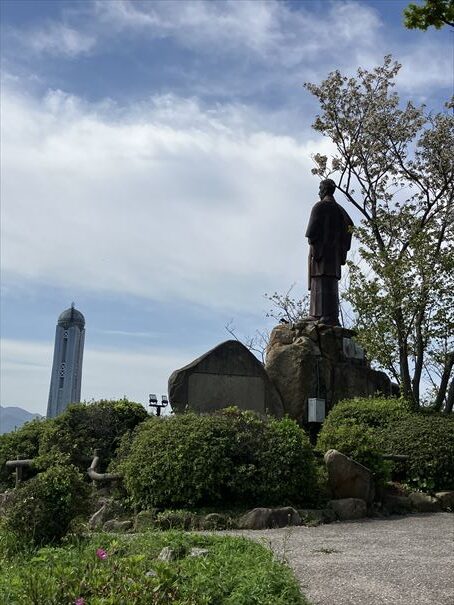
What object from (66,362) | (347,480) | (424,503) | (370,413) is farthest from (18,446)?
(66,362)

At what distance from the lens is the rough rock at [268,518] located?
721cm

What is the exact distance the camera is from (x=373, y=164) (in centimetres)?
1972

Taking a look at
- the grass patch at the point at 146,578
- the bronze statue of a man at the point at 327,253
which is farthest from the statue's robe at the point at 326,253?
the grass patch at the point at 146,578

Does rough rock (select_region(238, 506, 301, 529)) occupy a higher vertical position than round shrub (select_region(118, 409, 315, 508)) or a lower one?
lower

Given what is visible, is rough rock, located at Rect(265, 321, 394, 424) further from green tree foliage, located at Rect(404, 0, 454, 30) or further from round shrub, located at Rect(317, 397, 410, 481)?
green tree foliage, located at Rect(404, 0, 454, 30)

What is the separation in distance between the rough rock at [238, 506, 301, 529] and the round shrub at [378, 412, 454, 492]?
126 inches

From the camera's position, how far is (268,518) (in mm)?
7238

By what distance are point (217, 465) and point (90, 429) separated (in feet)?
11.6

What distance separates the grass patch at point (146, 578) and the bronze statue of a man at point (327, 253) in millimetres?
10816

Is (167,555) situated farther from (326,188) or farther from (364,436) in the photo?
(326,188)

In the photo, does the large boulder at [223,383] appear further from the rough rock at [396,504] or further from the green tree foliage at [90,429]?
the rough rock at [396,504]

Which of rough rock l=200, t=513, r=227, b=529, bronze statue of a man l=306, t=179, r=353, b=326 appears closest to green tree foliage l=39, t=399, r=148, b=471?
rough rock l=200, t=513, r=227, b=529

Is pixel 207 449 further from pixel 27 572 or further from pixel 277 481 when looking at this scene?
pixel 27 572

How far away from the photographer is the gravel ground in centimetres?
422
